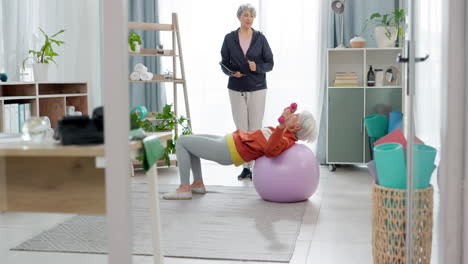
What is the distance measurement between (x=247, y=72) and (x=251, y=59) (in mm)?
124

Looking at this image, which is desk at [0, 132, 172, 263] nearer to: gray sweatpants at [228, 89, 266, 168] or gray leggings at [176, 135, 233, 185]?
gray leggings at [176, 135, 233, 185]

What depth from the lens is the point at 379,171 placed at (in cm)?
265

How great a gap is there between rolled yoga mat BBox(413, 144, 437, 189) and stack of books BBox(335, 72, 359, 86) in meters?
3.38

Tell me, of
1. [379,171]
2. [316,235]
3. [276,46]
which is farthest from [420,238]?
[276,46]

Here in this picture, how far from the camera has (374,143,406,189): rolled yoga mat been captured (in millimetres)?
2537

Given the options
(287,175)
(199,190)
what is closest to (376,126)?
(287,175)

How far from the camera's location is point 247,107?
17.7 feet

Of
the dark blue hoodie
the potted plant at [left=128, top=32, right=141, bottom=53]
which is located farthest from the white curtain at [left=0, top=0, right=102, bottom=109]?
the potted plant at [left=128, top=32, right=141, bottom=53]

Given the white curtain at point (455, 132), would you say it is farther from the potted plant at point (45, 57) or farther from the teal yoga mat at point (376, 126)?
the teal yoga mat at point (376, 126)

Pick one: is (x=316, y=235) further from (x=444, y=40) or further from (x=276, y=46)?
(x=276, y=46)

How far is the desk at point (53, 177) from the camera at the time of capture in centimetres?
194

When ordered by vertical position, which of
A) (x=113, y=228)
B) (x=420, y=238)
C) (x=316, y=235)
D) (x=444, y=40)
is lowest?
(x=316, y=235)

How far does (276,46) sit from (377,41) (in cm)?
108

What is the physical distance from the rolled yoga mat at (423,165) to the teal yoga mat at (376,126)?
304 cm
